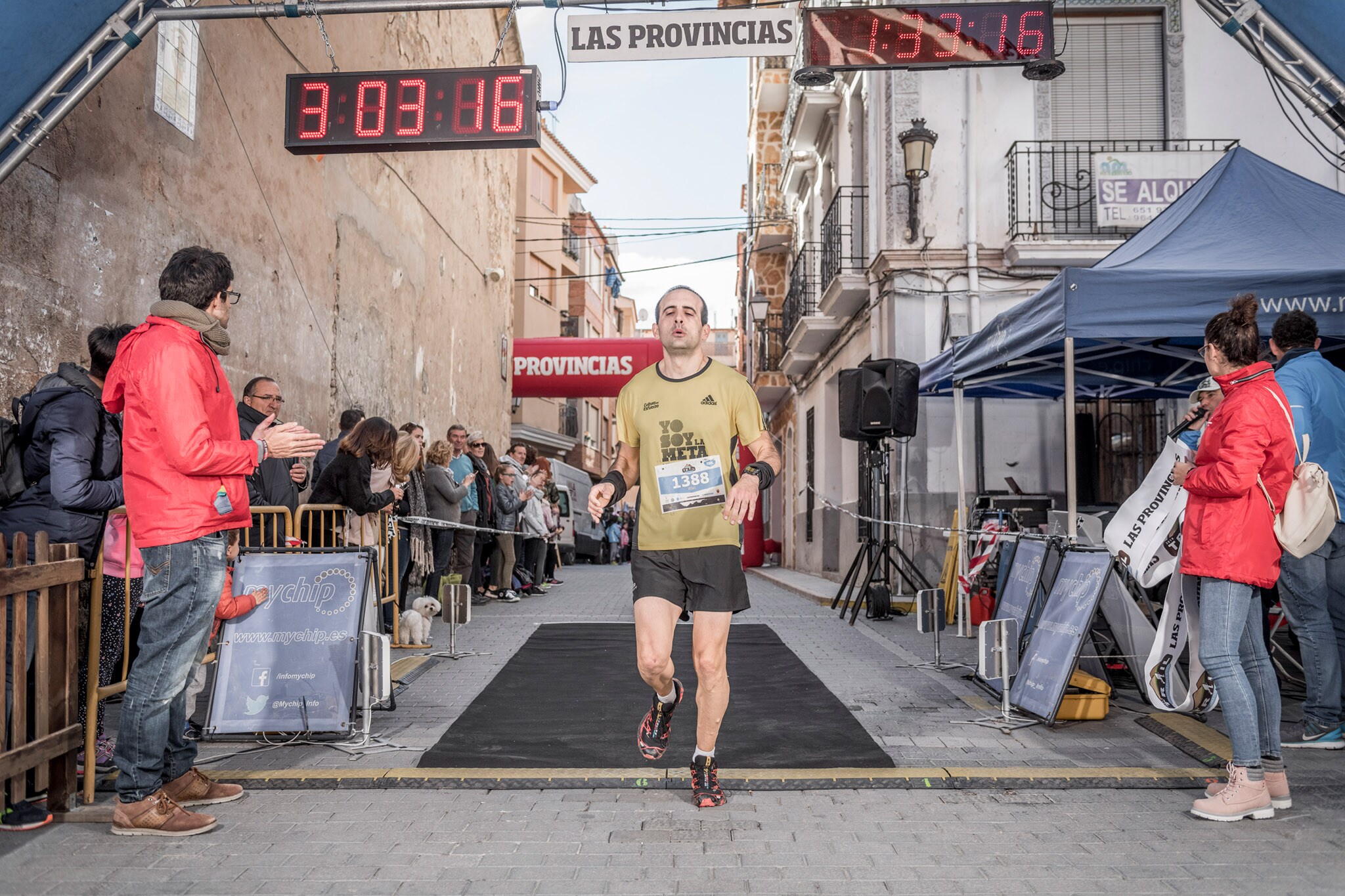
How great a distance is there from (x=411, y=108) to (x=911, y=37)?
3525 millimetres

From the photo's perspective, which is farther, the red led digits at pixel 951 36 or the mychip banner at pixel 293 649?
the red led digits at pixel 951 36

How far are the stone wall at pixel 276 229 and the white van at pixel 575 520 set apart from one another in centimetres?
465

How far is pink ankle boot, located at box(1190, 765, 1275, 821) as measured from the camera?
423 centimetres

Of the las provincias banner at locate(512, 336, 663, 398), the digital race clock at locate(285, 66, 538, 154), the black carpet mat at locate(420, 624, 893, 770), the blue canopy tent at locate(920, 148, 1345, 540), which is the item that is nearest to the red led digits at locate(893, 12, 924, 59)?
the blue canopy tent at locate(920, 148, 1345, 540)

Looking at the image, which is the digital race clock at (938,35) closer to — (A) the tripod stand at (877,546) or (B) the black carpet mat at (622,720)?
(B) the black carpet mat at (622,720)

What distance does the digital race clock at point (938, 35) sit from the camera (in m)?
7.43

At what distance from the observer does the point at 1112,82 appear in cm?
1427

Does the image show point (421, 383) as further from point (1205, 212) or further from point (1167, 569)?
point (1167, 569)

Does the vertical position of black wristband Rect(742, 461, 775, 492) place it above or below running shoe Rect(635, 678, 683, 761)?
above

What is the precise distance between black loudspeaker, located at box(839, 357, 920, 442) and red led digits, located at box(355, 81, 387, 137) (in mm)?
5599

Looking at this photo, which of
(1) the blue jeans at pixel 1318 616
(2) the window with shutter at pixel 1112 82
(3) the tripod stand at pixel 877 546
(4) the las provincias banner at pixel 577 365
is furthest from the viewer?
(4) the las provincias banner at pixel 577 365

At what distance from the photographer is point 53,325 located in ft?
23.3

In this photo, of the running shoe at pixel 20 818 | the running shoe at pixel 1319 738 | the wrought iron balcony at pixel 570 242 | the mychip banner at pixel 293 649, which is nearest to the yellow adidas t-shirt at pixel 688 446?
the mychip banner at pixel 293 649

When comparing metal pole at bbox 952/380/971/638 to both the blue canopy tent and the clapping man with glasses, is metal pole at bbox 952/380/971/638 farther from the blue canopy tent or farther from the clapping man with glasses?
the clapping man with glasses
